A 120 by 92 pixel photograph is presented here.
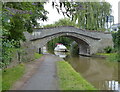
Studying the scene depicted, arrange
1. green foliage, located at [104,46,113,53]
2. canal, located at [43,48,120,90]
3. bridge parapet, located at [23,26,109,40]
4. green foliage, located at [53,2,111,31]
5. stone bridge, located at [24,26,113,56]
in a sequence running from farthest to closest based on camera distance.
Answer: green foliage, located at [53,2,111,31], green foliage, located at [104,46,113,53], stone bridge, located at [24,26,113,56], bridge parapet, located at [23,26,109,40], canal, located at [43,48,120,90]

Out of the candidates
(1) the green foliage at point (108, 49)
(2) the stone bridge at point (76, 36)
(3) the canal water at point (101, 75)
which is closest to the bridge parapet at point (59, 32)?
Result: (2) the stone bridge at point (76, 36)

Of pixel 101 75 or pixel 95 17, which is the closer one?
pixel 101 75

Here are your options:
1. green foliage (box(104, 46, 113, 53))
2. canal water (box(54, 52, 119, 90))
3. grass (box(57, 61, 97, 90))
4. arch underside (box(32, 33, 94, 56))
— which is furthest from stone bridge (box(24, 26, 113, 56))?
grass (box(57, 61, 97, 90))

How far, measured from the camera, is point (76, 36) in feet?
70.5

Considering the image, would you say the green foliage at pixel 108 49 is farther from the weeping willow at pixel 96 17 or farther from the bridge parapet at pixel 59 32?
the weeping willow at pixel 96 17

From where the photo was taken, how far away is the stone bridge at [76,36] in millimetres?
19859

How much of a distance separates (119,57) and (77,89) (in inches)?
399

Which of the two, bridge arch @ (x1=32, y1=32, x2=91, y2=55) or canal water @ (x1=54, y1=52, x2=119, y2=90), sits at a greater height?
bridge arch @ (x1=32, y1=32, x2=91, y2=55)

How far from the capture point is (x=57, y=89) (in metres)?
4.82

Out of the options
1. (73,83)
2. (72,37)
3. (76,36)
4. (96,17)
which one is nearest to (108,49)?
(76,36)

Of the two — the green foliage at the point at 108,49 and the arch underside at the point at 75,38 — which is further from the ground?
the arch underside at the point at 75,38

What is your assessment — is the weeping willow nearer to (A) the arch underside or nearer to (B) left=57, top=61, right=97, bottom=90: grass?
(A) the arch underside

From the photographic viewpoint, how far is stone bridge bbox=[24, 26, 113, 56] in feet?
65.2

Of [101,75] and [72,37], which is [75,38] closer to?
[72,37]
